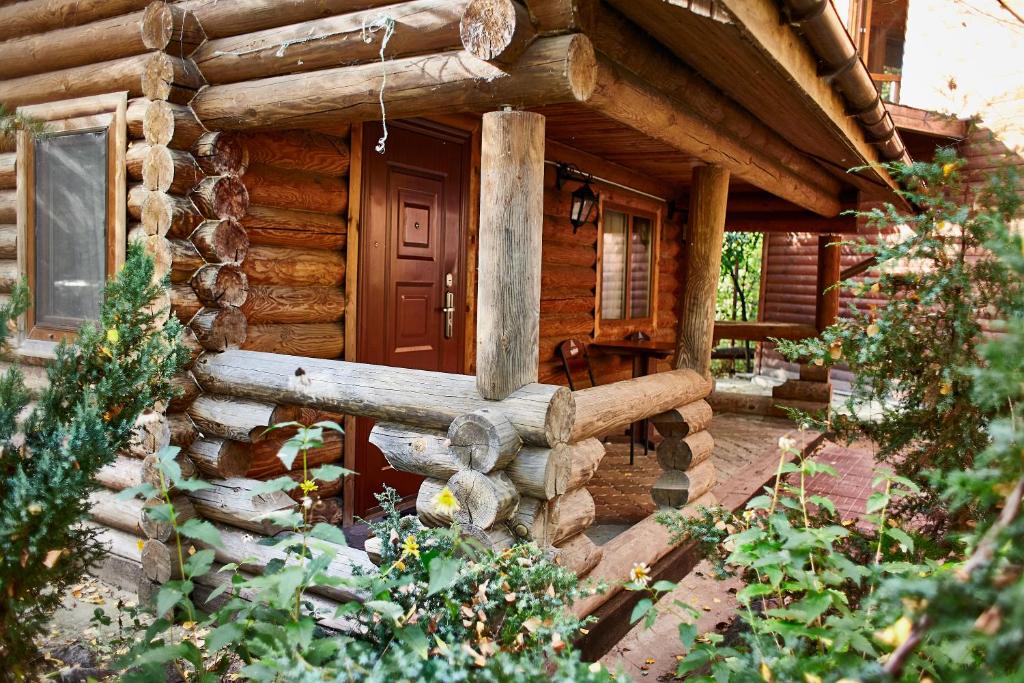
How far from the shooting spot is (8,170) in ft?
17.1

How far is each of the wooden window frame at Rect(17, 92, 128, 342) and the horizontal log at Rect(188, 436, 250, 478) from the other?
34.8 inches

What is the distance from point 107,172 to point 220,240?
0.93 meters

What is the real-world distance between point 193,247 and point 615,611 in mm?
2979

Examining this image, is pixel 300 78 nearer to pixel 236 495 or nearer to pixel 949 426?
pixel 236 495

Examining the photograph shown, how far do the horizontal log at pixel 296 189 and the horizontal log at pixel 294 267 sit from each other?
27cm

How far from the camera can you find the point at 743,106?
17.4 ft

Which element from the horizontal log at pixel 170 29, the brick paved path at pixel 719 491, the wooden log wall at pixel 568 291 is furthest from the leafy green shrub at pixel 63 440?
the wooden log wall at pixel 568 291

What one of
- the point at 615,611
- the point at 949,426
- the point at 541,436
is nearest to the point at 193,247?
the point at 541,436

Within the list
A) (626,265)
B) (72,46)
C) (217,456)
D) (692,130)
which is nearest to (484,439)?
(217,456)

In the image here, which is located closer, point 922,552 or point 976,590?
point 976,590

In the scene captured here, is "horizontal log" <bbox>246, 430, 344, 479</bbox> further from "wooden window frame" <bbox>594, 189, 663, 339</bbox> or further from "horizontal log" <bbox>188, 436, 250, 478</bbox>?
"wooden window frame" <bbox>594, 189, 663, 339</bbox>

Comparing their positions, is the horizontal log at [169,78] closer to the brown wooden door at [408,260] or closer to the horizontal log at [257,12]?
the horizontal log at [257,12]

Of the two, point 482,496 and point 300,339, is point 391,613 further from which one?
point 300,339

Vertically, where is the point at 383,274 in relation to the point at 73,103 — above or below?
below
